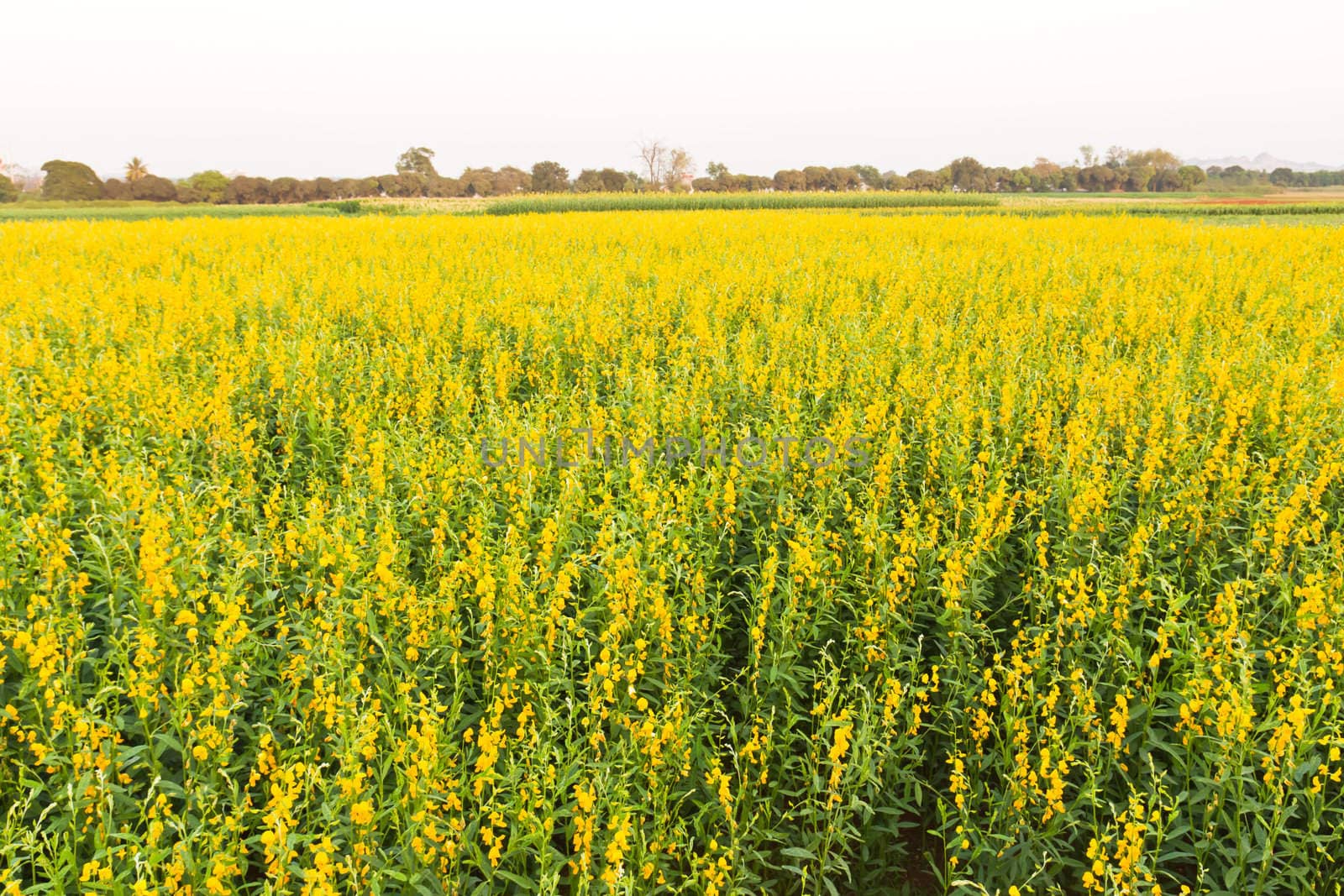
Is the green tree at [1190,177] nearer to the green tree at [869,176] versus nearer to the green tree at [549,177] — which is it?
the green tree at [869,176]

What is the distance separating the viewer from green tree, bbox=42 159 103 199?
6650cm

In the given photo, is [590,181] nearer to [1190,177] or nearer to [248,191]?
[248,191]

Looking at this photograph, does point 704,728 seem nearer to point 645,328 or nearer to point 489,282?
point 645,328

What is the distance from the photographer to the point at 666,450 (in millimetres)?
5609

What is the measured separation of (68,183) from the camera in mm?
67188

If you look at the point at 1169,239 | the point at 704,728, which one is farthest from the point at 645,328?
the point at 1169,239

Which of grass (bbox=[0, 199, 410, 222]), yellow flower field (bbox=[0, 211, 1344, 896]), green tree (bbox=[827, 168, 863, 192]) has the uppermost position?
green tree (bbox=[827, 168, 863, 192])

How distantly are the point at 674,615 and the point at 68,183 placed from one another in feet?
283

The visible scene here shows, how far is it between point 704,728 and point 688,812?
0.47m

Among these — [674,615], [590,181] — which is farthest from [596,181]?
[674,615]

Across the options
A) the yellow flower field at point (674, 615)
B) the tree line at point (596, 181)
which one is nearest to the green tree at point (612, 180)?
the tree line at point (596, 181)

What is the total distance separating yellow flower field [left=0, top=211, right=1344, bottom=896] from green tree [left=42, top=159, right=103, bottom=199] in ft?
252

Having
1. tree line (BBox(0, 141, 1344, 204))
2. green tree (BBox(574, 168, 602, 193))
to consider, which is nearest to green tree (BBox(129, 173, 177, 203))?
tree line (BBox(0, 141, 1344, 204))

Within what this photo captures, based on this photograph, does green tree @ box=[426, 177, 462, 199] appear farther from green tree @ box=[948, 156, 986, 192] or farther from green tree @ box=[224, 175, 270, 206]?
green tree @ box=[948, 156, 986, 192]
